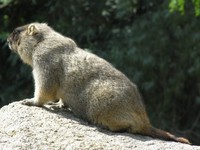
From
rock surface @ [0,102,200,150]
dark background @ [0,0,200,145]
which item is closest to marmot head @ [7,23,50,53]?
rock surface @ [0,102,200,150]

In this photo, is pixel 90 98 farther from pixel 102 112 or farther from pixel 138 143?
pixel 138 143

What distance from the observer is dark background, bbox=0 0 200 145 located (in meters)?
14.4

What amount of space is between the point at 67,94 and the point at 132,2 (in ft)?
25.1

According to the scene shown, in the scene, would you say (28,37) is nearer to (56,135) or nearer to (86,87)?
(86,87)

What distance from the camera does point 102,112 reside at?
777 centimetres

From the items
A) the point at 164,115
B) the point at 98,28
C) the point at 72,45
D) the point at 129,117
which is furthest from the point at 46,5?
the point at 129,117

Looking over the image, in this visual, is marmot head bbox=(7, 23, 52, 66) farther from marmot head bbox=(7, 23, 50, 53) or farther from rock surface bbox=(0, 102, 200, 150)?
rock surface bbox=(0, 102, 200, 150)

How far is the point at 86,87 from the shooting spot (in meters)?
7.95

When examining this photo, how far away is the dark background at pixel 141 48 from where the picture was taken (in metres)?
14.4

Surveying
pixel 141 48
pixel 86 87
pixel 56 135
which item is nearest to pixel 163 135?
pixel 86 87

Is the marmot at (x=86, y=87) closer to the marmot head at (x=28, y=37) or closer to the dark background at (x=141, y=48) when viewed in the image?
the marmot head at (x=28, y=37)

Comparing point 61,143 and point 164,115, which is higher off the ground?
point 61,143

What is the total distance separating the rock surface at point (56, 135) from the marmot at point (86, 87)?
0.66 ft

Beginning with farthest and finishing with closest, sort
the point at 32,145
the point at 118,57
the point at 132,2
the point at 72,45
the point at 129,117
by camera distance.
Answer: the point at 132,2 < the point at 118,57 < the point at 72,45 < the point at 129,117 < the point at 32,145
